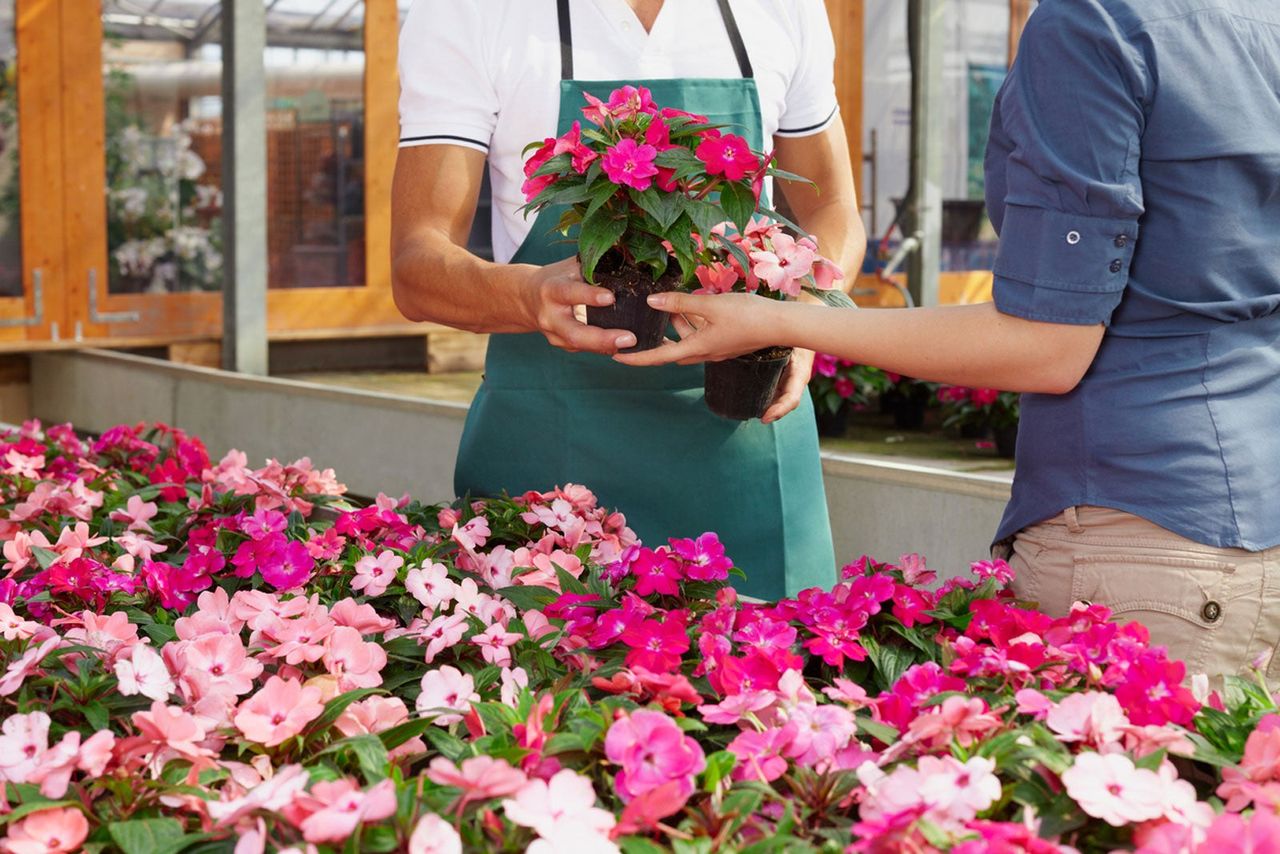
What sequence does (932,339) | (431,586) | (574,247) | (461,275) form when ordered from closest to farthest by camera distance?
1. (932,339)
2. (431,586)
3. (461,275)
4. (574,247)

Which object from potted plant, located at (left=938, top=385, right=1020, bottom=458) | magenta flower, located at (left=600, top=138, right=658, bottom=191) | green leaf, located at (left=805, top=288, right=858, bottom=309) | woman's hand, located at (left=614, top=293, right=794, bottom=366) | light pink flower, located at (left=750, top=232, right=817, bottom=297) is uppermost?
magenta flower, located at (left=600, top=138, right=658, bottom=191)

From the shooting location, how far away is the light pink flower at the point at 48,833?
1056 millimetres

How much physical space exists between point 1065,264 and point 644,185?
50 centimetres

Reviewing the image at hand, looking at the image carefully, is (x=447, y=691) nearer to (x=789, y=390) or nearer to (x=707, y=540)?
(x=707, y=540)

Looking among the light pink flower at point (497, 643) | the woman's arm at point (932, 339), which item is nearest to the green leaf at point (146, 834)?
the light pink flower at point (497, 643)

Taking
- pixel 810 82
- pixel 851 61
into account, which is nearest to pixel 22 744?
pixel 810 82

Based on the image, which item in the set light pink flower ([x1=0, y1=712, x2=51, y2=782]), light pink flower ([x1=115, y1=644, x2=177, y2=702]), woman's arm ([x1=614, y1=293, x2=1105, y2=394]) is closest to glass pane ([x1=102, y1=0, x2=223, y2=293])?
woman's arm ([x1=614, y1=293, x2=1105, y2=394])

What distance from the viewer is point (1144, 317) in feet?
4.63

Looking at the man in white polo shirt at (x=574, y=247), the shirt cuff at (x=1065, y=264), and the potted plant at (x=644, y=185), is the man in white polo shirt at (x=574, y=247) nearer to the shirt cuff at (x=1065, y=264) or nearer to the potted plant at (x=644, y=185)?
the potted plant at (x=644, y=185)

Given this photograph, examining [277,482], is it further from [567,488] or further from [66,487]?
[567,488]

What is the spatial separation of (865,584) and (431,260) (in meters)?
0.74

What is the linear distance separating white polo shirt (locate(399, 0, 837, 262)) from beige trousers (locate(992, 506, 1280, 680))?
910 millimetres

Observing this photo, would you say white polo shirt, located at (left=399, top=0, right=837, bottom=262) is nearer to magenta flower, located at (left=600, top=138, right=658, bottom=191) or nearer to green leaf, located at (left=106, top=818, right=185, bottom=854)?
magenta flower, located at (left=600, top=138, right=658, bottom=191)

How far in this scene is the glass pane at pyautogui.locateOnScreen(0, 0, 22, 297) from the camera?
6.51m
